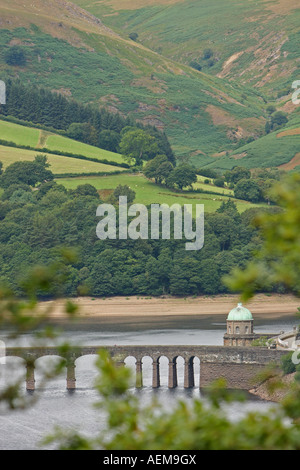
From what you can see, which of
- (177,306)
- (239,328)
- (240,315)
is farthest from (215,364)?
(177,306)

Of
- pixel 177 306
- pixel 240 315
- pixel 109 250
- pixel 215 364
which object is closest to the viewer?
pixel 215 364

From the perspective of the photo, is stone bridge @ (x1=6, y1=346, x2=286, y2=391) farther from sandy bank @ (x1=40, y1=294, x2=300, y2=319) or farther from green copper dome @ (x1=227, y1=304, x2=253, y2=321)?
sandy bank @ (x1=40, y1=294, x2=300, y2=319)

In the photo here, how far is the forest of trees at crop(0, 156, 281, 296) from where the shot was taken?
163m

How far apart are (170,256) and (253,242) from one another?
1545cm

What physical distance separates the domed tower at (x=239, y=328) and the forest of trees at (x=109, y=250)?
4423cm

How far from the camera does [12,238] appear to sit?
175500mm

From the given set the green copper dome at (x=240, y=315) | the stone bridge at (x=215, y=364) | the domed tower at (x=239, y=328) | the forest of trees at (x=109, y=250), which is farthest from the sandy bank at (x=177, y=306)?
the stone bridge at (x=215, y=364)

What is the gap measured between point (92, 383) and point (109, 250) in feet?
232

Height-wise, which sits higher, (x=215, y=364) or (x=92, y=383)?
(x=215, y=364)

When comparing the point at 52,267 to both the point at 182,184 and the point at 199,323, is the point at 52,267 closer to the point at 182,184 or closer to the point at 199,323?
the point at 199,323

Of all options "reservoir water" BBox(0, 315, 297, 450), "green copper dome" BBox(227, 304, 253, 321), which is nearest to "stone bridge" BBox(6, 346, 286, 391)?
"reservoir water" BBox(0, 315, 297, 450)

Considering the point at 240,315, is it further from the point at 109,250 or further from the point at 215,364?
the point at 109,250

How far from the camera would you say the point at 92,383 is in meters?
99.4
